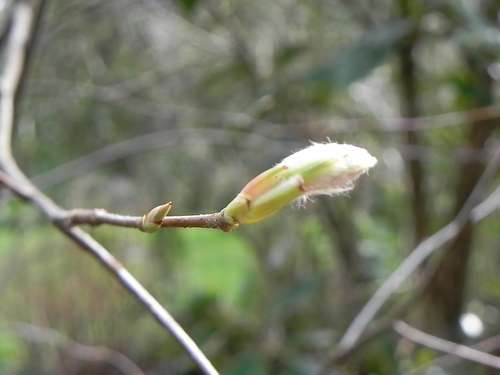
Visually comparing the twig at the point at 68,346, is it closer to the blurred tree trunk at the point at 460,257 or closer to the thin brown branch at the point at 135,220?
the blurred tree trunk at the point at 460,257

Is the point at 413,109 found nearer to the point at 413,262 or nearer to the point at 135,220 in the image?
the point at 413,262

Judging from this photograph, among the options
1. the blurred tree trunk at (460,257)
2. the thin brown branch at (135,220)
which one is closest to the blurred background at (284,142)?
the blurred tree trunk at (460,257)

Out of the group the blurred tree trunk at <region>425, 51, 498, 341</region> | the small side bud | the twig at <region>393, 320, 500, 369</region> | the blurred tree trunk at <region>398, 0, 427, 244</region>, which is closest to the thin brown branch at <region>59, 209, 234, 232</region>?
the small side bud

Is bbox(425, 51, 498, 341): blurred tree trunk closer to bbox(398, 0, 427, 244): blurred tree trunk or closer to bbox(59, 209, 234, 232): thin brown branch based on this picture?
bbox(398, 0, 427, 244): blurred tree trunk

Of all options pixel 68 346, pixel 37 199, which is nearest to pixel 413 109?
pixel 37 199

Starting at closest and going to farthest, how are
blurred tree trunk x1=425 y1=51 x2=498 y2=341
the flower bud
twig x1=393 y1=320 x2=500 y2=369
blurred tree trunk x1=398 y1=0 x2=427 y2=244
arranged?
1. the flower bud
2. twig x1=393 y1=320 x2=500 y2=369
3. blurred tree trunk x1=398 y1=0 x2=427 y2=244
4. blurred tree trunk x1=425 y1=51 x2=498 y2=341

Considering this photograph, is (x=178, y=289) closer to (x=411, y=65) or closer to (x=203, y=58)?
(x=203, y=58)

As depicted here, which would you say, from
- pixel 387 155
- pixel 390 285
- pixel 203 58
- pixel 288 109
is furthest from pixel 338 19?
pixel 390 285
